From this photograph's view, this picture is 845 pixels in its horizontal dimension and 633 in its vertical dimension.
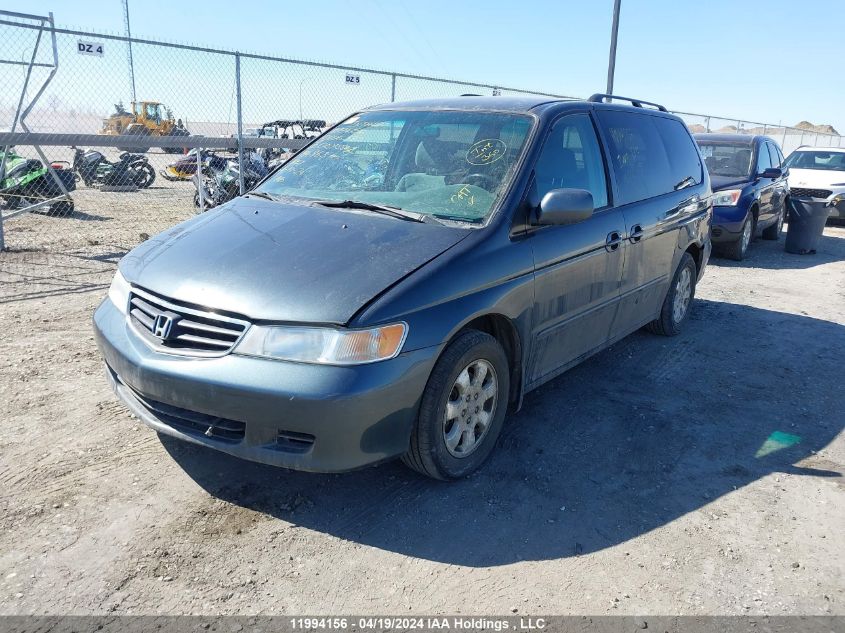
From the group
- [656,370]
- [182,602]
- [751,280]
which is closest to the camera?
[182,602]

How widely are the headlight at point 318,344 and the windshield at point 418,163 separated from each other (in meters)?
1.02

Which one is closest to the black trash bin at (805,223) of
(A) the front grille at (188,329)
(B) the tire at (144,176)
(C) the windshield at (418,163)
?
(C) the windshield at (418,163)

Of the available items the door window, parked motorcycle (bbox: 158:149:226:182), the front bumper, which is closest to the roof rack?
the front bumper

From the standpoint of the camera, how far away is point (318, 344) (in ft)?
8.99

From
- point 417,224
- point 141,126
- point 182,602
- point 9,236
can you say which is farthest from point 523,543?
point 141,126

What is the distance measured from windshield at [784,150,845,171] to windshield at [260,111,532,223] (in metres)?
12.8

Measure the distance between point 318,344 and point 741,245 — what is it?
28.7ft

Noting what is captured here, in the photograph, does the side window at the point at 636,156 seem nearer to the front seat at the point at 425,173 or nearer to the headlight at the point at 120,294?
the front seat at the point at 425,173

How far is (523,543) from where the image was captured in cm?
294

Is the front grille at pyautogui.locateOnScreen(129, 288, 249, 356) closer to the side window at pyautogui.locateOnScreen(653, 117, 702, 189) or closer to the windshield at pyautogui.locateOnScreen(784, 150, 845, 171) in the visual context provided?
the side window at pyautogui.locateOnScreen(653, 117, 702, 189)

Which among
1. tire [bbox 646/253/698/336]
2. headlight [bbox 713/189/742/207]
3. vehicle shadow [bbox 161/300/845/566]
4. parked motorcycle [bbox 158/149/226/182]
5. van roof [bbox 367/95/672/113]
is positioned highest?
van roof [bbox 367/95/672/113]

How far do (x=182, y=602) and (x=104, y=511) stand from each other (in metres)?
0.77

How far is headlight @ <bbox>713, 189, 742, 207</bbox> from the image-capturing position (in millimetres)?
9539

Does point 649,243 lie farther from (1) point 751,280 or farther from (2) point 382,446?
(1) point 751,280
